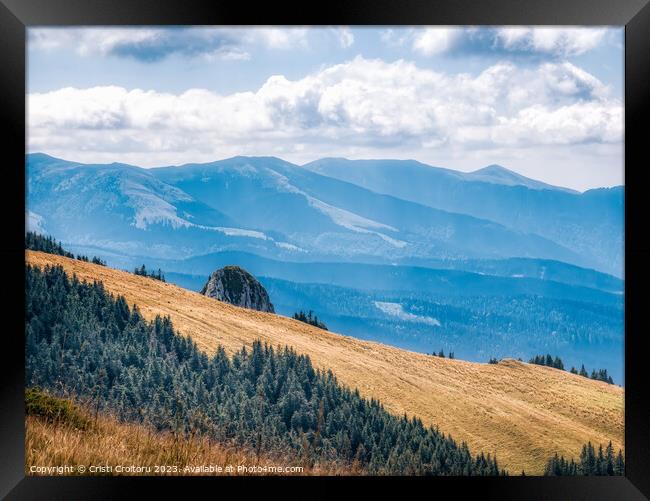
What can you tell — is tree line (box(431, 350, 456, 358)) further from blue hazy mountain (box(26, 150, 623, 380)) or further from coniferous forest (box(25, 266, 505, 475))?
coniferous forest (box(25, 266, 505, 475))

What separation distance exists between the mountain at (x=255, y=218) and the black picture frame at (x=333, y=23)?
12783 millimetres

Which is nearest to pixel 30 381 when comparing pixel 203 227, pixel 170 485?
pixel 170 485

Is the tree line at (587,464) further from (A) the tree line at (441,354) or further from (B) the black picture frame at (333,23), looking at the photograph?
(B) the black picture frame at (333,23)

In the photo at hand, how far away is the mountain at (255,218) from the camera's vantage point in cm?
2298

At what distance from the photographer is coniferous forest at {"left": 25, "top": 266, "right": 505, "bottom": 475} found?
479 inches

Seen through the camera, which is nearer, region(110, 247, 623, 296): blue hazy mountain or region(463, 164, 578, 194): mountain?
region(463, 164, 578, 194): mountain

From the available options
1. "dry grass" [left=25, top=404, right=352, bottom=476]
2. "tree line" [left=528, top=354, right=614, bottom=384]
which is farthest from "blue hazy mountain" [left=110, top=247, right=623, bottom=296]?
"dry grass" [left=25, top=404, right=352, bottom=476]

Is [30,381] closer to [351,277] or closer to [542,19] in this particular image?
[542,19]

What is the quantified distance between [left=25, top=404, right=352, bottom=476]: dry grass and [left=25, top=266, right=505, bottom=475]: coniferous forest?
1138mm

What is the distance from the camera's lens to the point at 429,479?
329 inches

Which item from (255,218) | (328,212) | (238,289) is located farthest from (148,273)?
(328,212)

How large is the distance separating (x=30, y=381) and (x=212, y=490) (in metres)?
4.45

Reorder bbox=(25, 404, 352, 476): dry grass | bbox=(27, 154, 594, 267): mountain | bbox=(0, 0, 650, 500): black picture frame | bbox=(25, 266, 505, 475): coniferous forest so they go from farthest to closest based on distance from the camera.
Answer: bbox=(27, 154, 594, 267): mountain → bbox=(25, 266, 505, 475): coniferous forest → bbox=(25, 404, 352, 476): dry grass → bbox=(0, 0, 650, 500): black picture frame

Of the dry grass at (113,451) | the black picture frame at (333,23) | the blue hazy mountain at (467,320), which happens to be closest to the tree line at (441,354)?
the blue hazy mountain at (467,320)
